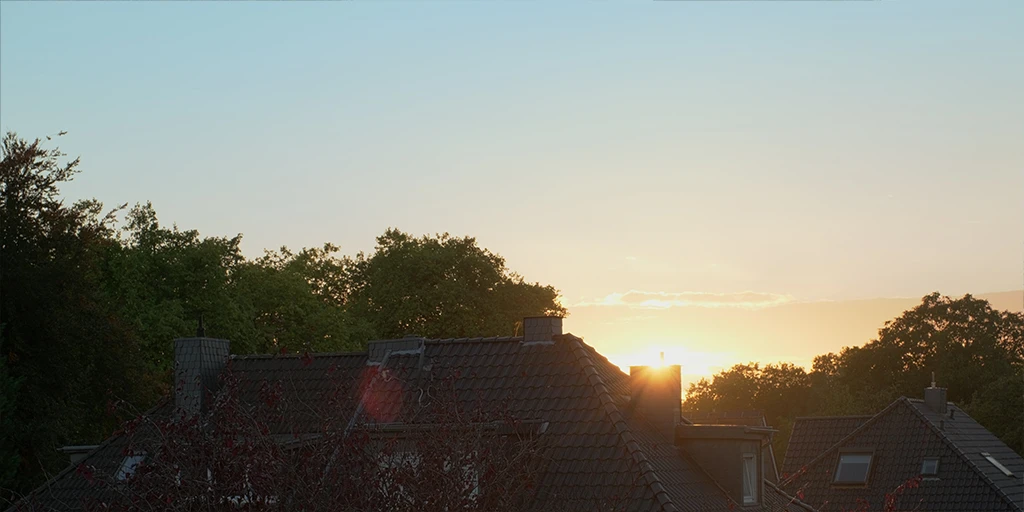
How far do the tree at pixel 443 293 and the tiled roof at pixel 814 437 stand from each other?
22.9 meters

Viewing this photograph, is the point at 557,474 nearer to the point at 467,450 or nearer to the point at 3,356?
the point at 467,450

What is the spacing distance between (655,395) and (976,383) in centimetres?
5433

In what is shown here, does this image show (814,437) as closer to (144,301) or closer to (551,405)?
(551,405)

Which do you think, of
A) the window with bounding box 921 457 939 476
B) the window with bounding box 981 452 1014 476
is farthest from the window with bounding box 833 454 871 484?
the window with bounding box 981 452 1014 476

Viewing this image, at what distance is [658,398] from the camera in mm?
26516

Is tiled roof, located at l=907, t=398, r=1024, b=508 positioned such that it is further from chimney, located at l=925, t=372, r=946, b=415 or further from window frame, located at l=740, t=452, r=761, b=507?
window frame, located at l=740, t=452, r=761, b=507

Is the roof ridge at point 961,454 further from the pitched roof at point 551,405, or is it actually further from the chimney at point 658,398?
the chimney at point 658,398

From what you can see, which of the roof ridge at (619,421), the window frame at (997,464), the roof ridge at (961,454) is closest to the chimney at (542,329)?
the roof ridge at (619,421)

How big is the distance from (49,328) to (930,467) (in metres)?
31.6

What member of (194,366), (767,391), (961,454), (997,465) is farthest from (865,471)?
(767,391)

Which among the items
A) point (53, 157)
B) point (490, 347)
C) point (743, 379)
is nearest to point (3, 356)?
point (53, 157)

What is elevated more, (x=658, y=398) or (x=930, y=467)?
(x=658, y=398)

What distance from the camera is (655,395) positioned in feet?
Result: 86.9

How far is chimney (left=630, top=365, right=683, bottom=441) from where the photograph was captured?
26234mm
